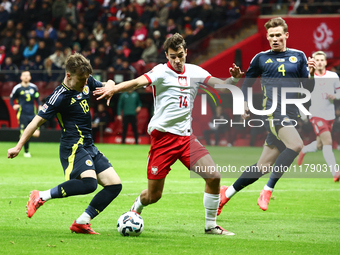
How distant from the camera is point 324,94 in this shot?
1119cm

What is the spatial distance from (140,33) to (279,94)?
1700 cm

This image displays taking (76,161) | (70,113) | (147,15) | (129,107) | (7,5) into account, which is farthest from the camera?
(7,5)

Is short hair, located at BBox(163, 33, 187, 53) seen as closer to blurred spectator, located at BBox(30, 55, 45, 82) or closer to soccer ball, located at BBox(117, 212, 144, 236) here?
soccer ball, located at BBox(117, 212, 144, 236)

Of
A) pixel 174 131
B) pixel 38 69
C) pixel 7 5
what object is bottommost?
pixel 38 69

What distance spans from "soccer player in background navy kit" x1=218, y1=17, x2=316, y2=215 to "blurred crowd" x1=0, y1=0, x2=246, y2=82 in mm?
14424

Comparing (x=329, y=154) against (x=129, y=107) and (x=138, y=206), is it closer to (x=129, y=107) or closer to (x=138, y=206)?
(x=138, y=206)

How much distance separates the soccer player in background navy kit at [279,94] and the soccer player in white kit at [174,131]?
3.96 feet

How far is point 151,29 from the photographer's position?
23.6 metres

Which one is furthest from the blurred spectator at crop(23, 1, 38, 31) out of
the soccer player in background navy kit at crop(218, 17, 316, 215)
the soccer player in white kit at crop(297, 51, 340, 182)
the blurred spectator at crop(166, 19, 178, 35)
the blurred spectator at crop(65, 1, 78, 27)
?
the soccer player in background navy kit at crop(218, 17, 316, 215)

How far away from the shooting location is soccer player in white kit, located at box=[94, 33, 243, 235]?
5.89 metres

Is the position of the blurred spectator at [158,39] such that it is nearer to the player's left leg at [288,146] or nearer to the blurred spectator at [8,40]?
the blurred spectator at [8,40]

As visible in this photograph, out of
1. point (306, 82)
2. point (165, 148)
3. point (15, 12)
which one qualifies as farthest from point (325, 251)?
point (15, 12)

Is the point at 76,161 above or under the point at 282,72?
under

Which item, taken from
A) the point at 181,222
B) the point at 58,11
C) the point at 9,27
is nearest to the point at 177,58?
the point at 181,222
